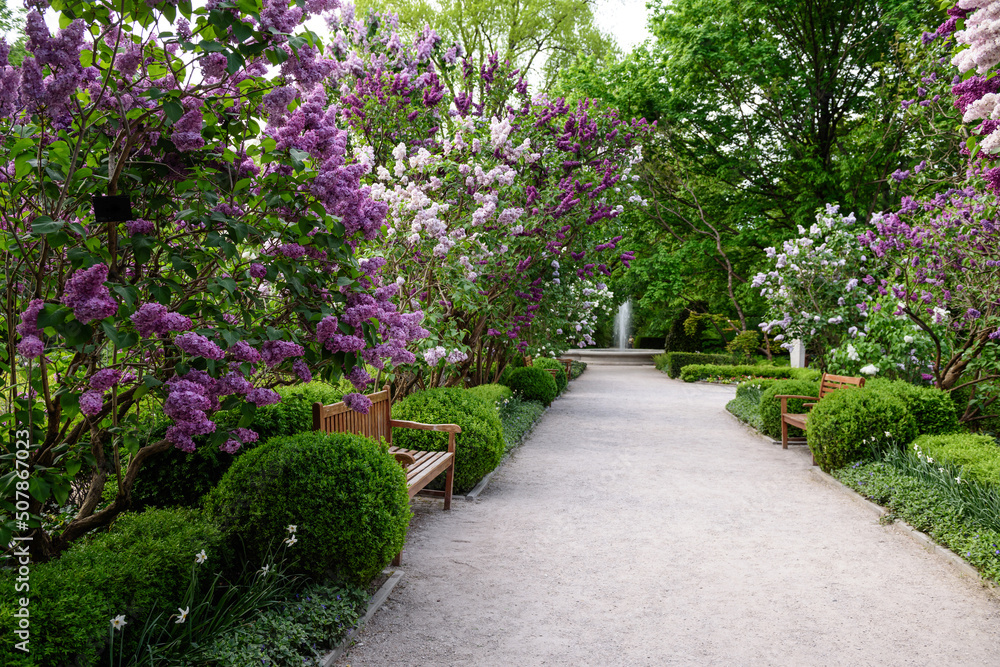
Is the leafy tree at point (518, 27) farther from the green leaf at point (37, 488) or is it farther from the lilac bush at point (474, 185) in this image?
the green leaf at point (37, 488)

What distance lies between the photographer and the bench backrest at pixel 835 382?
7.85m

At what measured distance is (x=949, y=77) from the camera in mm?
7723

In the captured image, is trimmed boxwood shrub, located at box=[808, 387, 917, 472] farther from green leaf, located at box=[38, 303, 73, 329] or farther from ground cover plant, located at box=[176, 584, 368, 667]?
green leaf, located at box=[38, 303, 73, 329]

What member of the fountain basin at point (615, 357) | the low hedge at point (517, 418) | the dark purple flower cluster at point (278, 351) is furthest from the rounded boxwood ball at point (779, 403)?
the fountain basin at point (615, 357)

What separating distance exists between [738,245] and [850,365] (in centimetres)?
1142

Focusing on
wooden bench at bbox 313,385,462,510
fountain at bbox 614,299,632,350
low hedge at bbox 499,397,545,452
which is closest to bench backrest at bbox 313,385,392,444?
wooden bench at bbox 313,385,462,510

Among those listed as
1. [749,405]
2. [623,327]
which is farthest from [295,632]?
[623,327]

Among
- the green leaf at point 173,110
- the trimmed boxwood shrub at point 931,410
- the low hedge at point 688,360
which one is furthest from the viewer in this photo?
the low hedge at point 688,360

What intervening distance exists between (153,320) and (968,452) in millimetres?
5847

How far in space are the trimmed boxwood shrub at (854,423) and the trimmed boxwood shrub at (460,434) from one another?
3.27 meters

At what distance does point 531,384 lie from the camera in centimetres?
1319

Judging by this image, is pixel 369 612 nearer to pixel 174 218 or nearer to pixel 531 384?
pixel 174 218

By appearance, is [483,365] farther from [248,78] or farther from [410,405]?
[248,78]

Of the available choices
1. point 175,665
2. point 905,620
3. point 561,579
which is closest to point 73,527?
point 175,665
